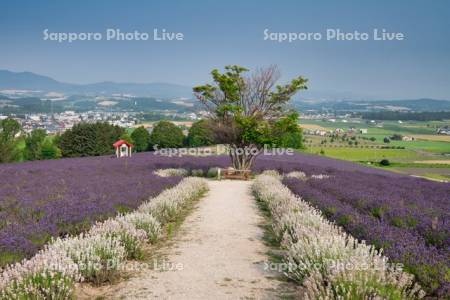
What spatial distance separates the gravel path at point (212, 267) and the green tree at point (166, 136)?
5259cm

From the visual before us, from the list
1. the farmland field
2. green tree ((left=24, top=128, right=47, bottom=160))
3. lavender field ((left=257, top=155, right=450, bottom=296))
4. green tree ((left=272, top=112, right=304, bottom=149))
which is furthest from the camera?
green tree ((left=24, top=128, right=47, bottom=160))

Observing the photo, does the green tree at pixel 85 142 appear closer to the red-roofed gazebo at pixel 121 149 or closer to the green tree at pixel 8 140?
the green tree at pixel 8 140

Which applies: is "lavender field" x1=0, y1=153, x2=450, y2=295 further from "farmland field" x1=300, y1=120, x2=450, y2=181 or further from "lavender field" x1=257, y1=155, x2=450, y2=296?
"farmland field" x1=300, y1=120, x2=450, y2=181

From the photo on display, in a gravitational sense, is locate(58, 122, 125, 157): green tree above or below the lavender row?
above

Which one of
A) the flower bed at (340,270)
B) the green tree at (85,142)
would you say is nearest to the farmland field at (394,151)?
the flower bed at (340,270)

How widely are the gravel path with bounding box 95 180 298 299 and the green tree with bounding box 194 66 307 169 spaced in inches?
431

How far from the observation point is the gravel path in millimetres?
5453

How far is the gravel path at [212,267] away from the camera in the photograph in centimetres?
545

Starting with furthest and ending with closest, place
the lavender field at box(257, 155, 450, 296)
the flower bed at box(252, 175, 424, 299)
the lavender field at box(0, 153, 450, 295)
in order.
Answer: the lavender field at box(0, 153, 450, 295), the lavender field at box(257, 155, 450, 296), the flower bed at box(252, 175, 424, 299)

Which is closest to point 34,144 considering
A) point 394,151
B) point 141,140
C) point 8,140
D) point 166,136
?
point 8,140

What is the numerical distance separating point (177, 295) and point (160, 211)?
461 cm

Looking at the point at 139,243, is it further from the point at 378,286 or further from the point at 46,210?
the point at 378,286

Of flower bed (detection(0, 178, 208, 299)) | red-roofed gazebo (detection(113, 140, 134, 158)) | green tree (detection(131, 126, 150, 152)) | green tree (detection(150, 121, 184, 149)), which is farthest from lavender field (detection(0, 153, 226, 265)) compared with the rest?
green tree (detection(131, 126, 150, 152))

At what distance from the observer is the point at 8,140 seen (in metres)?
49.8
